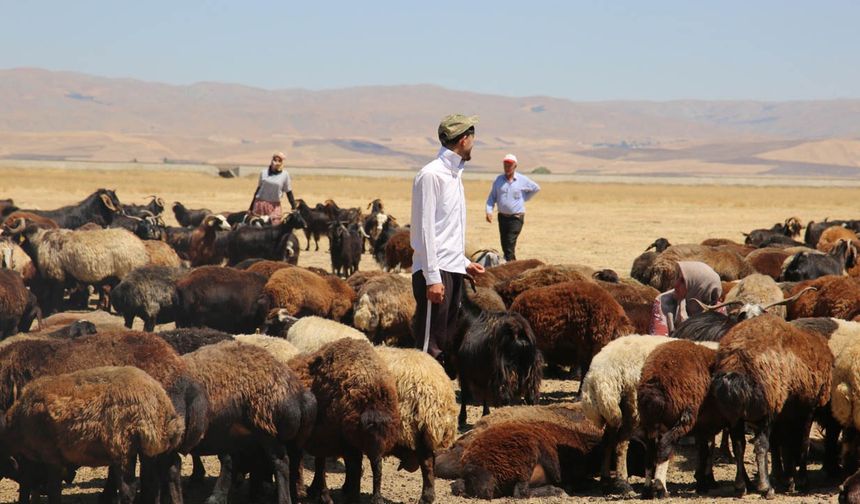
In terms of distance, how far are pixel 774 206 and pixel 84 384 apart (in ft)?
149

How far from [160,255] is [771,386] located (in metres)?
9.82

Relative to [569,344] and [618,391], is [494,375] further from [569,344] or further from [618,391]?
[618,391]

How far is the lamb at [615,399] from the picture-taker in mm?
7227

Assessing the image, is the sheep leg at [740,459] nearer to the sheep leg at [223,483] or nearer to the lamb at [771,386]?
the lamb at [771,386]

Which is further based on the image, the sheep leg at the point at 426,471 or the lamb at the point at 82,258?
the lamb at the point at 82,258

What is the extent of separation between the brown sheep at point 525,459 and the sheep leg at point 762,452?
3.88 feet

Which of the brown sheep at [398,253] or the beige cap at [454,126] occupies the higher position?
the beige cap at [454,126]

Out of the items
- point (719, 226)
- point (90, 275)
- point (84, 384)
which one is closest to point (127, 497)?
point (84, 384)

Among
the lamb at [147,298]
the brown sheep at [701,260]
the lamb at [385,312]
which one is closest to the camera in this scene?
the lamb at [385,312]

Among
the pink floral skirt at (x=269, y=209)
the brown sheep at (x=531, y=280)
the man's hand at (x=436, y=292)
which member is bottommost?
the brown sheep at (x=531, y=280)

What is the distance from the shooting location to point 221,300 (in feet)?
37.8

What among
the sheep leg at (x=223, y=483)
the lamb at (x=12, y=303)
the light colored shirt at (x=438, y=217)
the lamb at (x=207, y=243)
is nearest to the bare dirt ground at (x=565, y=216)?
the sheep leg at (x=223, y=483)

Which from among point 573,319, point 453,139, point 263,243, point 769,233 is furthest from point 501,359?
point 769,233

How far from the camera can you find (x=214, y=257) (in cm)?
1658
